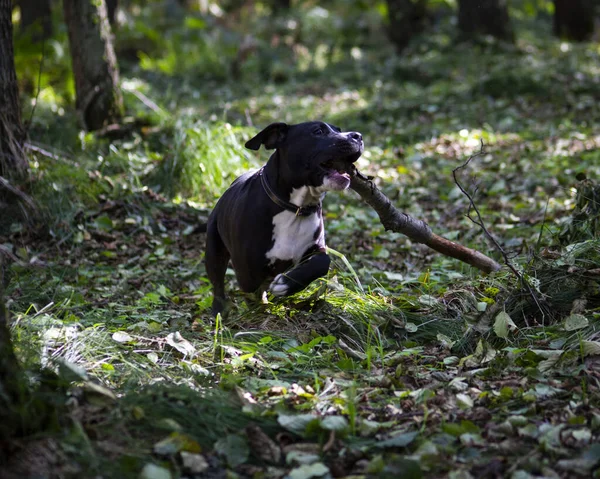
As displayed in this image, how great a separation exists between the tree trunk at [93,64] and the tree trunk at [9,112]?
6.42 ft

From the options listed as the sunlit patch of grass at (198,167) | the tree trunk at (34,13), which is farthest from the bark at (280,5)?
the sunlit patch of grass at (198,167)

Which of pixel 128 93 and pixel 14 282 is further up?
pixel 128 93

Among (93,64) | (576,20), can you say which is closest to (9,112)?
(93,64)

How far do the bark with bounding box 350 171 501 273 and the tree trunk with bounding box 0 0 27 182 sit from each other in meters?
3.21

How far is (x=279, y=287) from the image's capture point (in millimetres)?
4457

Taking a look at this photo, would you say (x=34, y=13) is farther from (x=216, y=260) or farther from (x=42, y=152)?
(x=216, y=260)

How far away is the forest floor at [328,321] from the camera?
2861 mm

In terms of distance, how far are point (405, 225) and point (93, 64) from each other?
5004 millimetres

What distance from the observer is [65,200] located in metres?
6.50

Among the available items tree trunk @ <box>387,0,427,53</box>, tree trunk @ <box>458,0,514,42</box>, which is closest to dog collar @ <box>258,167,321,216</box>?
tree trunk @ <box>458,0,514,42</box>

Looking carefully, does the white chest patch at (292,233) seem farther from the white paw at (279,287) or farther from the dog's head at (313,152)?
the white paw at (279,287)

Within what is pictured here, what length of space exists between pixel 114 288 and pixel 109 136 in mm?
3199

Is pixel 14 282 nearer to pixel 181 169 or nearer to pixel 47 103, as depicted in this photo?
pixel 181 169

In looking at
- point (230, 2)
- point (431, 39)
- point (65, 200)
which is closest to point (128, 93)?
point (65, 200)
